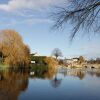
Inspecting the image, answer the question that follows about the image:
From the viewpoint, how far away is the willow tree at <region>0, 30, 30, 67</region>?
49.3 metres

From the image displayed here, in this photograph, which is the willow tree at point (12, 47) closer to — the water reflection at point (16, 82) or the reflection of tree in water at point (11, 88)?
the water reflection at point (16, 82)

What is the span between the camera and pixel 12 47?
1941 inches

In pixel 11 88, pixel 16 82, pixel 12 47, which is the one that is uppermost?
pixel 12 47

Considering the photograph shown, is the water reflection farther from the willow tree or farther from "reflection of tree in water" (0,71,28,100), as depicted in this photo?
the willow tree

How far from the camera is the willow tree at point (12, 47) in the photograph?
4933cm

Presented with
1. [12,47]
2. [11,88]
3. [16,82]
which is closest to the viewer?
[11,88]

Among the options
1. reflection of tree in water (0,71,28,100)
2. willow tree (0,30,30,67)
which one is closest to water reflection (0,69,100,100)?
reflection of tree in water (0,71,28,100)

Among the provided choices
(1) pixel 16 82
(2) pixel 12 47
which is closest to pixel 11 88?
(1) pixel 16 82

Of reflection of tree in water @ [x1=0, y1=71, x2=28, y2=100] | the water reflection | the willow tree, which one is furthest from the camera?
the willow tree

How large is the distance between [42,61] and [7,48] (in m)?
30.8

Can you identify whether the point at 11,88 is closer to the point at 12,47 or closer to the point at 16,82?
the point at 16,82

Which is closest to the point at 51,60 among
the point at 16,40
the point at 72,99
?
the point at 16,40

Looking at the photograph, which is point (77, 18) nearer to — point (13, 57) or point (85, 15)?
point (85, 15)

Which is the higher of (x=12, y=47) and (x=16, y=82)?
(x=12, y=47)
